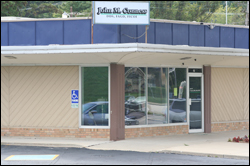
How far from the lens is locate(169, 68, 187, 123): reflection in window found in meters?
15.2

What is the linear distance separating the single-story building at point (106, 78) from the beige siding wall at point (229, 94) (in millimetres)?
565

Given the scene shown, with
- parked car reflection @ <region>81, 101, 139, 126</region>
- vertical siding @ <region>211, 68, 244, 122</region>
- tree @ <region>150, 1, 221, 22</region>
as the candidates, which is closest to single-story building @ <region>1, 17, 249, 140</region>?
parked car reflection @ <region>81, 101, 139, 126</region>

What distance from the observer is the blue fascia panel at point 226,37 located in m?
14.9

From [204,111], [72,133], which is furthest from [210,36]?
[72,133]

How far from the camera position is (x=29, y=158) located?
35.0 feet

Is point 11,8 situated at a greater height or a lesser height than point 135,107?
greater

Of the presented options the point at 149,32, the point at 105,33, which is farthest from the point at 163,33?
the point at 105,33

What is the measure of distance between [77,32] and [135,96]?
128 inches

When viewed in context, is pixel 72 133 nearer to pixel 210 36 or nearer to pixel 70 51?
pixel 70 51

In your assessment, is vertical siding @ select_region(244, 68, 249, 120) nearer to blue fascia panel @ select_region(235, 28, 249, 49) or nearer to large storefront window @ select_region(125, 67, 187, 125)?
blue fascia panel @ select_region(235, 28, 249, 49)

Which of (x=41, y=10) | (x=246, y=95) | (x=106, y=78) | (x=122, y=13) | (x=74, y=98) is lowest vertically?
(x=246, y=95)

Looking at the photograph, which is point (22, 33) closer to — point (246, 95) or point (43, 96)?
point (43, 96)

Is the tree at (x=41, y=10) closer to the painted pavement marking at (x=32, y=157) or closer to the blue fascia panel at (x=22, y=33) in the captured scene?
the blue fascia panel at (x=22, y=33)

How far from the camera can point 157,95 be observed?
14.9 m
